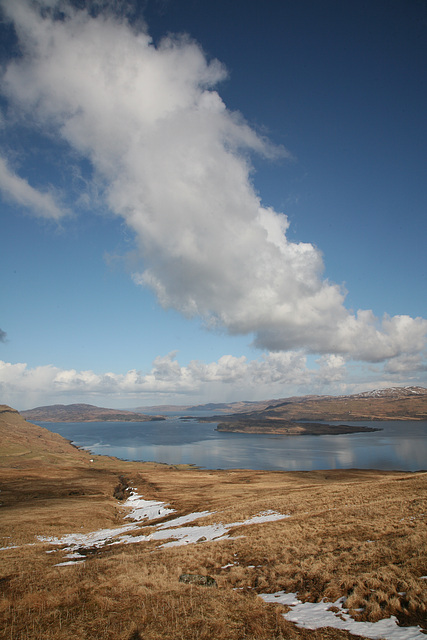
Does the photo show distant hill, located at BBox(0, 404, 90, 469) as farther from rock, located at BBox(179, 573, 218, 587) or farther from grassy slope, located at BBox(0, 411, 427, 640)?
rock, located at BBox(179, 573, 218, 587)

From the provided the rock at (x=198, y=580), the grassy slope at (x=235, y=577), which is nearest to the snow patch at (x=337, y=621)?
the grassy slope at (x=235, y=577)

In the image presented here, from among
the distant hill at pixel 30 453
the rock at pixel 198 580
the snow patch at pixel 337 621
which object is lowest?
the distant hill at pixel 30 453

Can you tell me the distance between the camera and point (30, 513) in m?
38.2

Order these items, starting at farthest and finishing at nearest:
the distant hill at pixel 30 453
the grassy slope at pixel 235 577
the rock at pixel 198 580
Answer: the distant hill at pixel 30 453 → the rock at pixel 198 580 → the grassy slope at pixel 235 577

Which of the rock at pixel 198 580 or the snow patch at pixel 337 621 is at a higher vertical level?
the snow patch at pixel 337 621

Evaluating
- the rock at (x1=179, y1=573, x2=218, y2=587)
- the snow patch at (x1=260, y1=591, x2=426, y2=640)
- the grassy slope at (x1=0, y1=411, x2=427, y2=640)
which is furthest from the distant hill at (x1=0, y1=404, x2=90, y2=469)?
the snow patch at (x1=260, y1=591, x2=426, y2=640)

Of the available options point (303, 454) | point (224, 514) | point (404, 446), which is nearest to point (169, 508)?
point (224, 514)

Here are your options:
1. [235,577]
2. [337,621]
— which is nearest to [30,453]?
[235,577]

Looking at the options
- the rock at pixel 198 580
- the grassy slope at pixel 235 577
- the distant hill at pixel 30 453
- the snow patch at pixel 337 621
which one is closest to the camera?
the snow patch at pixel 337 621

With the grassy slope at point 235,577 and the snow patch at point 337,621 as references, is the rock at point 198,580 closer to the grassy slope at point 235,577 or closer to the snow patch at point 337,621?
the grassy slope at point 235,577

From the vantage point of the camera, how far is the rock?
1450cm

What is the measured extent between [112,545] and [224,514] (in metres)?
11.6

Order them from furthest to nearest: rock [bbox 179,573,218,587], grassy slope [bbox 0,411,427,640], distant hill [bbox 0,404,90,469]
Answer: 1. distant hill [bbox 0,404,90,469]
2. rock [bbox 179,573,218,587]
3. grassy slope [bbox 0,411,427,640]

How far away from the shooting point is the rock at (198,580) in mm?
14500
